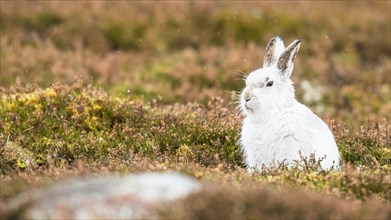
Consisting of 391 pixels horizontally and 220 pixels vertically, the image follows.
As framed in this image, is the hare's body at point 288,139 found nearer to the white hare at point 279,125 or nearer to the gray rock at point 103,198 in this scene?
the white hare at point 279,125

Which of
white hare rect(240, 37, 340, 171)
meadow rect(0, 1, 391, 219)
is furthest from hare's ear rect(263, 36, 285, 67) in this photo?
meadow rect(0, 1, 391, 219)

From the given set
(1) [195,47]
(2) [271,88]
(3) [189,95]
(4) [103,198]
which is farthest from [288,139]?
(1) [195,47]

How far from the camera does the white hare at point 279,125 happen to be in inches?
352

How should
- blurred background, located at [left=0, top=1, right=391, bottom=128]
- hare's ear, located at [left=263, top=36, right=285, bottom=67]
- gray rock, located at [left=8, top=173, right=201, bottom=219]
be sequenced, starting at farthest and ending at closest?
1. blurred background, located at [left=0, top=1, right=391, bottom=128]
2. hare's ear, located at [left=263, top=36, right=285, bottom=67]
3. gray rock, located at [left=8, top=173, right=201, bottom=219]

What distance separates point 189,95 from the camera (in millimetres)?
17219

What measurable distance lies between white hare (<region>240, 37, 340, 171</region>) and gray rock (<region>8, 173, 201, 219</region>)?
2.48 meters

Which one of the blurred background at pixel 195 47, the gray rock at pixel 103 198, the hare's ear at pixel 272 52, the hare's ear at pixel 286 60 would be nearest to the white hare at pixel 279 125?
the hare's ear at pixel 286 60

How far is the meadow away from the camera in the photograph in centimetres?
756

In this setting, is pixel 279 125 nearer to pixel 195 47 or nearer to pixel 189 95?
pixel 189 95

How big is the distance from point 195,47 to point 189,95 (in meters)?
5.01

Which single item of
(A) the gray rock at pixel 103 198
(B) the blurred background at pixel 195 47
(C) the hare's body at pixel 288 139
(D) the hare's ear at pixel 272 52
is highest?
(B) the blurred background at pixel 195 47

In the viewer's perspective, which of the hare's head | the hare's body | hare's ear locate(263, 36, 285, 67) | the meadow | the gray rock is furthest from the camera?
hare's ear locate(263, 36, 285, 67)

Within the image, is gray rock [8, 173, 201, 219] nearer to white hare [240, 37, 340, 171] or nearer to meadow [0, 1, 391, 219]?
meadow [0, 1, 391, 219]

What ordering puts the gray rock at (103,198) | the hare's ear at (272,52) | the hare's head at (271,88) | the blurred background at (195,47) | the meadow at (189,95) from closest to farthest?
the gray rock at (103,198)
the meadow at (189,95)
the hare's head at (271,88)
the hare's ear at (272,52)
the blurred background at (195,47)
